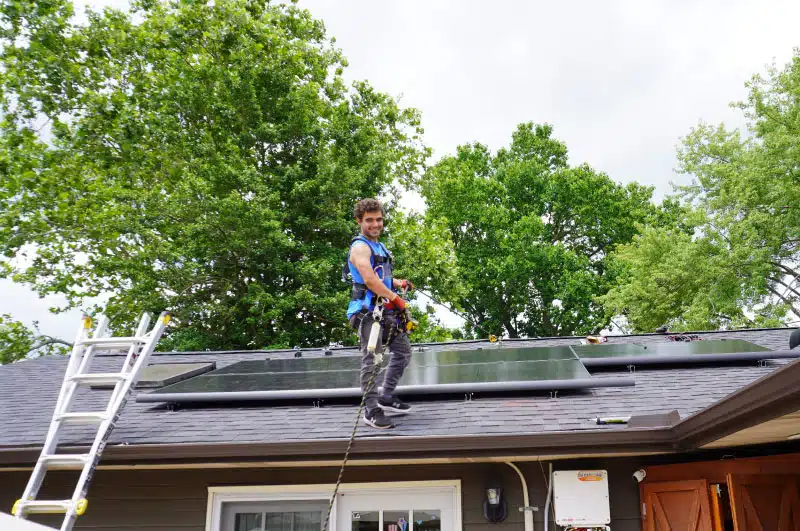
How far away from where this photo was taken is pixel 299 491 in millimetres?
4645

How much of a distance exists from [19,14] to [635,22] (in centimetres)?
1679

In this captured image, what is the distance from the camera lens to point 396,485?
15.0ft

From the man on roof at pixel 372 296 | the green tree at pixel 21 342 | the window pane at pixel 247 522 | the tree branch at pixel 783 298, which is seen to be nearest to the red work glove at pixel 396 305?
the man on roof at pixel 372 296

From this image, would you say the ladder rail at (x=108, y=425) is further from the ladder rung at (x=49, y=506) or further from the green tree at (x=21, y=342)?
the green tree at (x=21, y=342)

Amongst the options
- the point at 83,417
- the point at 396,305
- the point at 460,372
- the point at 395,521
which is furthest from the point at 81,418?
the point at 460,372

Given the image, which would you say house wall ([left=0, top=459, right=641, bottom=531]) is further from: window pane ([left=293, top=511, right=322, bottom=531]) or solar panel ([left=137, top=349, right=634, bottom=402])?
solar panel ([left=137, top=349, right=634, bottom=402])

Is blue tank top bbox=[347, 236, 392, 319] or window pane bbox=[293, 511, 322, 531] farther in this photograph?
window pane bbox=[293, 511, 322, 531]

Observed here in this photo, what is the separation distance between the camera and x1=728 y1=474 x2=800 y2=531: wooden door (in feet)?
12.4

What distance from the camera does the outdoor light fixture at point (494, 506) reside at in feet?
14.3

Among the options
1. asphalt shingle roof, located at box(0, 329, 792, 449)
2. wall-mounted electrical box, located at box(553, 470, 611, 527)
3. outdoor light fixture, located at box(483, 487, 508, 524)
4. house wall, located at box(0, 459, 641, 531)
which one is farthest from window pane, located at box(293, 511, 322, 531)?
wall-mounted electrical box, located at box(553, 470, 611, 527)

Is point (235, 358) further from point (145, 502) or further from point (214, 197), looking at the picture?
point (214, 197)

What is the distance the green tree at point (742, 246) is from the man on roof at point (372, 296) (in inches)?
601

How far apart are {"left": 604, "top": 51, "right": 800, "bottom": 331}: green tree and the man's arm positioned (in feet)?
51.3

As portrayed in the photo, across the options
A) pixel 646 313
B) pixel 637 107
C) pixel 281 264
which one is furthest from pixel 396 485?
pixel 637 107
